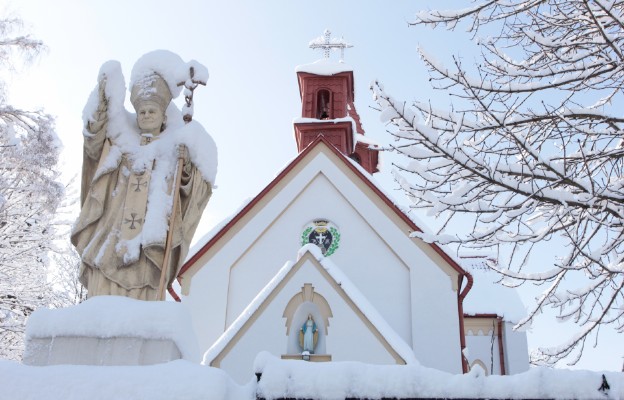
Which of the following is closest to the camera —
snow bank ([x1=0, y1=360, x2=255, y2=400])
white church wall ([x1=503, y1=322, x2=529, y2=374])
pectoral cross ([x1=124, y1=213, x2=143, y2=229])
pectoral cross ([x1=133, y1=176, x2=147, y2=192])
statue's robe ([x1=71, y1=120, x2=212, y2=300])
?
snow bank ([x1=0, y1=360, x2=255, y2=400])

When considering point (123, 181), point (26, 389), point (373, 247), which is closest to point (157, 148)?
point (123, 181)

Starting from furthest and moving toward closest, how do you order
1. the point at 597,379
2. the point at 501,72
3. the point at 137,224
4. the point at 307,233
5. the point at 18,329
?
the point at 307,233 → the point at 18,329 → the point at 501,72 → the point at 137,224 → the point at 597,379

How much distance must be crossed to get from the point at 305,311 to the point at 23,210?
24.0 ft

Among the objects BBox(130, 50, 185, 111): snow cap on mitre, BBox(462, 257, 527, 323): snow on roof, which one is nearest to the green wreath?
BBox(462, 257, 527, 323): snow on roof

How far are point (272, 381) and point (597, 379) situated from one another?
194 cm

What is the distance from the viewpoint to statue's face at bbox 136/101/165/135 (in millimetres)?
5242

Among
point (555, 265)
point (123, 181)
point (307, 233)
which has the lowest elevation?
point (555, 265)

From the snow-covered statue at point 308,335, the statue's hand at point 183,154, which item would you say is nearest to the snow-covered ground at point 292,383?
the statue's hand at point 183,154

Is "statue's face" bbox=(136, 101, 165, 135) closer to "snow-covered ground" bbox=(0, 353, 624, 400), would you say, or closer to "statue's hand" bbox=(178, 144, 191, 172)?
"statue's hand" bbox=(178, 144, 191, 172)

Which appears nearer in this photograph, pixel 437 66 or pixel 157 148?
pixel 157 148

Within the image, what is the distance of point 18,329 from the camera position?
14312 mm

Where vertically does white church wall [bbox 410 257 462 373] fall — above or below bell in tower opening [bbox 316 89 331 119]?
below

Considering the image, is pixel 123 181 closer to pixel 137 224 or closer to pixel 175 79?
pixel 137 224

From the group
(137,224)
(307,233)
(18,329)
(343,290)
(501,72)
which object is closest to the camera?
(137,224)
